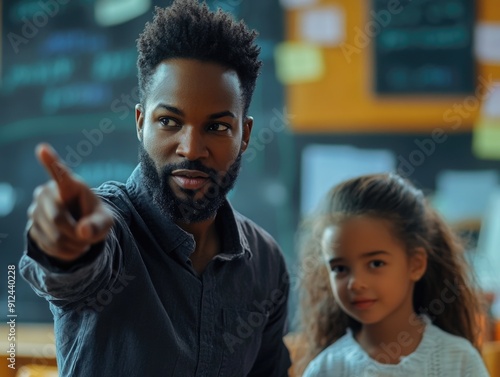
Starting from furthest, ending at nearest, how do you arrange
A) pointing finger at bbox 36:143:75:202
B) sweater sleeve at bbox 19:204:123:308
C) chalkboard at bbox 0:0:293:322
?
chalkboard at bbox 0:0:293:322
sweater sleeve at bbox 19:204:123:308
pointing finger at bbox 36:143:75:202

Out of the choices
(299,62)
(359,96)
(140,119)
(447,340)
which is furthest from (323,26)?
(140,119)

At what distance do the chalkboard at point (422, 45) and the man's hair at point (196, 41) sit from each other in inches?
58.1

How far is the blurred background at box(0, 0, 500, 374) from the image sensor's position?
2578mm

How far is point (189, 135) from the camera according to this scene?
3.60 feet

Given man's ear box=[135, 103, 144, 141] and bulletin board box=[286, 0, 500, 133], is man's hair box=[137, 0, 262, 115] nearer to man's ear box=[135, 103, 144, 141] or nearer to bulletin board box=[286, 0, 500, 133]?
man's ear box=[135, 103, 144, 141]

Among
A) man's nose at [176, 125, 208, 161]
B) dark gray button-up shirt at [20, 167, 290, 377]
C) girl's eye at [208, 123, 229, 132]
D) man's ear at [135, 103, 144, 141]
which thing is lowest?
dark gray button-up shirt at [20, 167, 290, 377]

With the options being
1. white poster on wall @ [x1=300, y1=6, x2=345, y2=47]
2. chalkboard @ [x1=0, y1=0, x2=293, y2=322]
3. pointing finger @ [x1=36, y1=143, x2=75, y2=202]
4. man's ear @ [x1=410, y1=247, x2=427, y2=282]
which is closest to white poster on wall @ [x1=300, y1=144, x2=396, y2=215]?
chalkboard @ [x1=0, y1=0, x2=293, y2=322]

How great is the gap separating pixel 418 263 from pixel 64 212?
2.88 ft

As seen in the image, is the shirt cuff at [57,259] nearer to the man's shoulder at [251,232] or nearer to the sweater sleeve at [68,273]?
the sweater sleeve at [68,273]

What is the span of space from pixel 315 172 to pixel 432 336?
1.20 metres

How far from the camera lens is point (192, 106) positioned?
110 centimetres

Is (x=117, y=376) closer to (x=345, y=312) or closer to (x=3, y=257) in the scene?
(x=345, y=312)

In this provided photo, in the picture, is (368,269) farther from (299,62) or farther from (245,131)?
(299,62)

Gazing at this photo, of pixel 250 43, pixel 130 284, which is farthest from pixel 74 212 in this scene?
pixel 250 43
